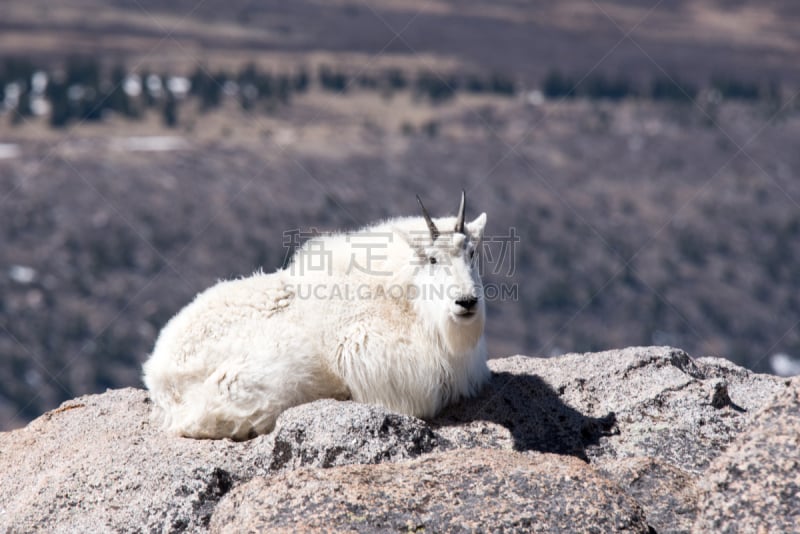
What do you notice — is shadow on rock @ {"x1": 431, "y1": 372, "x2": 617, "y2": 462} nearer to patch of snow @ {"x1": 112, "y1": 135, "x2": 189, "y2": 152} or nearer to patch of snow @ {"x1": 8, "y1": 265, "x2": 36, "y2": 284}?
patch of snow @ {"x1": 8, "y1": 265, "x2": 36, "y2": 284}

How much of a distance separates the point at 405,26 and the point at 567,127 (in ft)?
124

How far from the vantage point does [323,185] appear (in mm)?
109938

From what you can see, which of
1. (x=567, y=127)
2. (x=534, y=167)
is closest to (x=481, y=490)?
(x=534, y=167)

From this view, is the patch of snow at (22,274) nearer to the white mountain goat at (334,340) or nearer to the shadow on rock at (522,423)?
the white mountain goat at (334,340)

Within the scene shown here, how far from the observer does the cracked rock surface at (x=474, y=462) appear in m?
6.13

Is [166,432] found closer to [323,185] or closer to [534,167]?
[323,185]

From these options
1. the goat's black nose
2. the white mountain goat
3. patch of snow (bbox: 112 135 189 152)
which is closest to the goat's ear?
the white mountain goat

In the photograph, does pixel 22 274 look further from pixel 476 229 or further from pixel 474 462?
pixel 474 462

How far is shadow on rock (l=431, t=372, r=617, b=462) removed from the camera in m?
8.45

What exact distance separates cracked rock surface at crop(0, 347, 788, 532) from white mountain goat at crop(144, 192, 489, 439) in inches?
13.8

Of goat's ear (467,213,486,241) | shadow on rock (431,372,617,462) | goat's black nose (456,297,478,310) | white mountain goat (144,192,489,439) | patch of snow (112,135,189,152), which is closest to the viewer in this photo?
shadow on rock (431,372,617,462)

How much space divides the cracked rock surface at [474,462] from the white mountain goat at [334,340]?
35cm

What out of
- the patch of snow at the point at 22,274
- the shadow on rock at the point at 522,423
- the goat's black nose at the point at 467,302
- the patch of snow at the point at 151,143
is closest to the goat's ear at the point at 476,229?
the goat's black nose at the point at 467,302

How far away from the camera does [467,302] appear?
28.7ft
